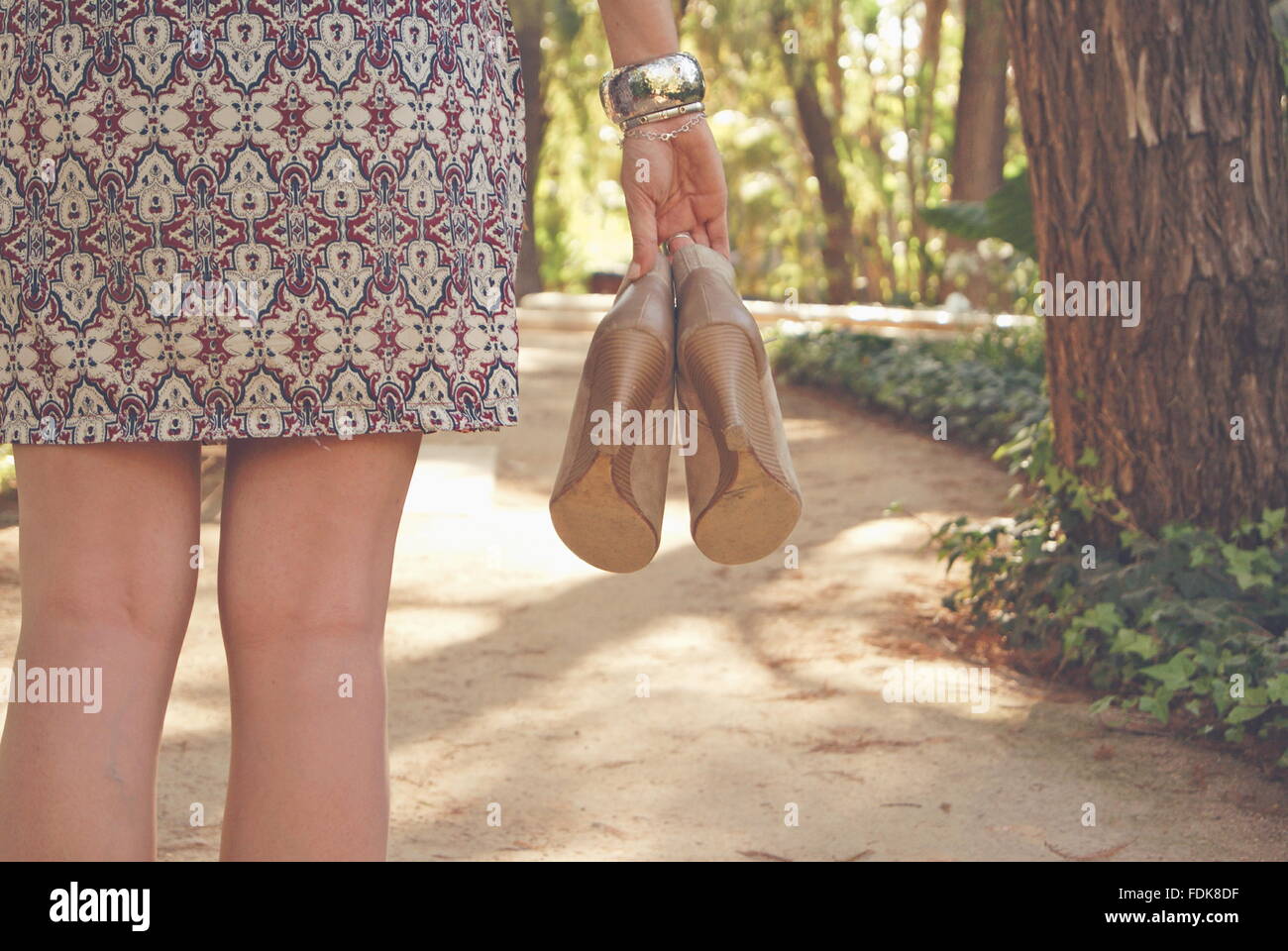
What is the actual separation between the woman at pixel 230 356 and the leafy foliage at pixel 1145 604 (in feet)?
6.98

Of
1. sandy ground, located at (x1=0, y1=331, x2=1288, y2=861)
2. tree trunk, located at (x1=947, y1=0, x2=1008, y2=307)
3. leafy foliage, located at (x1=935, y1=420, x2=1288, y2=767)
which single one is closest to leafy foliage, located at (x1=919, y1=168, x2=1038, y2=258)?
sandy ground, located at (x1=0, y1=331, x2=1288, y2=861)

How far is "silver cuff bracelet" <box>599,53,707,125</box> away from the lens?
5.21 feet

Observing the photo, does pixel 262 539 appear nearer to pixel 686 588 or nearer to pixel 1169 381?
pixel 1169 381

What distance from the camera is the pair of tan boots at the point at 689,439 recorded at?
1.56 metres

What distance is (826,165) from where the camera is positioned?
15.3 metres

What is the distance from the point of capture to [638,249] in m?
1.68

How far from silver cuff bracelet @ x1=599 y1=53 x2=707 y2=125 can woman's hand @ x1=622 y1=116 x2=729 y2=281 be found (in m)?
0.02

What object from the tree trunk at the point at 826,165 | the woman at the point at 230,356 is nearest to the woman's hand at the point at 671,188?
the woman at the point at 230,356

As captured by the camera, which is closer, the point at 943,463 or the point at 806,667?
the point at 806,667

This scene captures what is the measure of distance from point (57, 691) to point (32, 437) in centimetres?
23

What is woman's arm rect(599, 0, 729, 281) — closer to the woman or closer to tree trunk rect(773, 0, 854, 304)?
the woman

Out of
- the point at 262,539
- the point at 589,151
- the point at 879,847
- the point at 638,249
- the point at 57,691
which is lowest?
the point at 879,847
